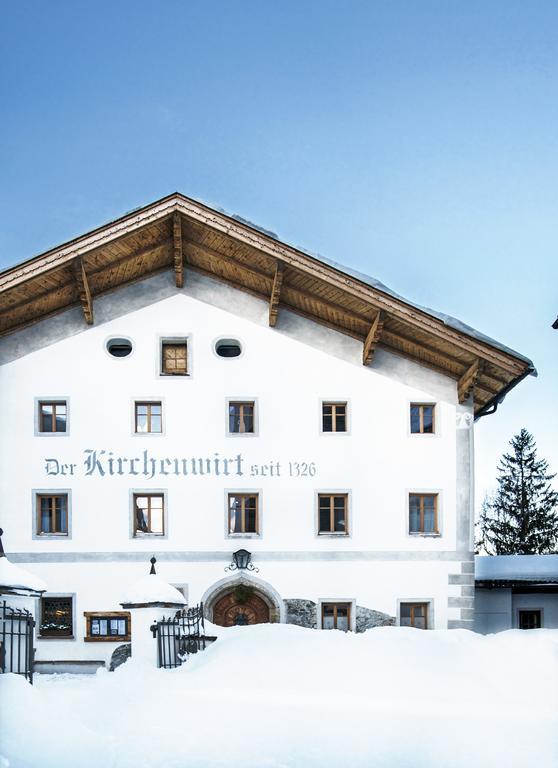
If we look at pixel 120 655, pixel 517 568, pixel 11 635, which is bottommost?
pixel 120 655

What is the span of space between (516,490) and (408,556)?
3498cm

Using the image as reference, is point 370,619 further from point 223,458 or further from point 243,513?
point 223,458

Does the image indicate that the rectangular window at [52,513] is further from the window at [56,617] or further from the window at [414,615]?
the window at [414,615]

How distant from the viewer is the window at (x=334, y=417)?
21203 millimetres

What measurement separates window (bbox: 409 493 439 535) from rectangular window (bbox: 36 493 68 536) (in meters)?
7.71

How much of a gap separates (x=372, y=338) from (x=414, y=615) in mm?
6197

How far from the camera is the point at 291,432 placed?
829 inches

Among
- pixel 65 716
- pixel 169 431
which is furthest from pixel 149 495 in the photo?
A: pixel 65 716

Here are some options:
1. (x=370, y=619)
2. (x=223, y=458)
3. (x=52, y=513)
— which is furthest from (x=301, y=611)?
(x=52, y=513)

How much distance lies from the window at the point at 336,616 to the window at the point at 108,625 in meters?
4.29

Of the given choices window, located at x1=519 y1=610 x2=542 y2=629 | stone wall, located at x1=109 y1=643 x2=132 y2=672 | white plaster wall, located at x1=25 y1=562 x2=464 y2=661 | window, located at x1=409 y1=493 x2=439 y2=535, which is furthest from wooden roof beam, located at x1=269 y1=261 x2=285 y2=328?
window, located at x1=519 y1=610 x2=542 y2=629

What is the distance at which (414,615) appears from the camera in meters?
20.7

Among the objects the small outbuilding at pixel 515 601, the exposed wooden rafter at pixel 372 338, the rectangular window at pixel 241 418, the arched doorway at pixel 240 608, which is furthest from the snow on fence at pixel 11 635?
the small outbuilding at pixel 515 601

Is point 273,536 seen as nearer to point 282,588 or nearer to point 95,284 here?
point 282,588
